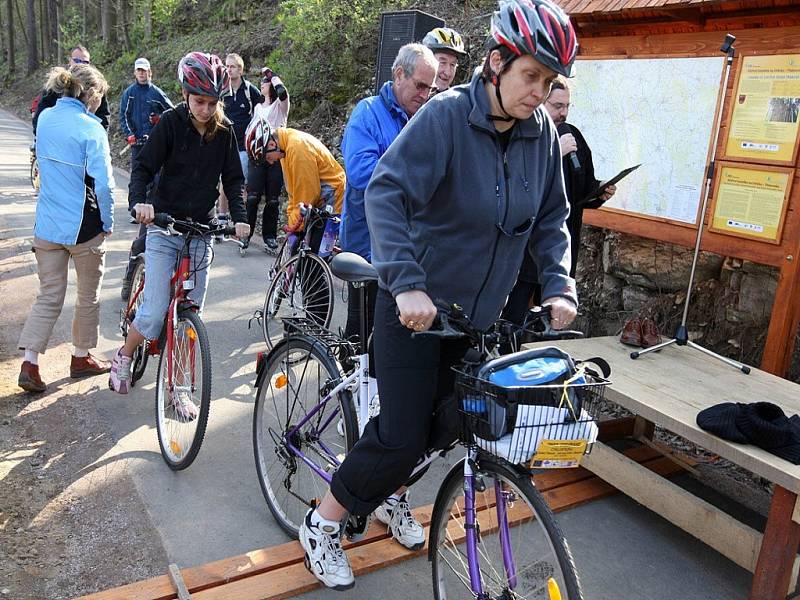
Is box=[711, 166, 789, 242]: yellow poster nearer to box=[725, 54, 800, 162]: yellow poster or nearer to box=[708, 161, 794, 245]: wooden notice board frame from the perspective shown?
box=[708, 161, 794, 245]: wooden notice board frame

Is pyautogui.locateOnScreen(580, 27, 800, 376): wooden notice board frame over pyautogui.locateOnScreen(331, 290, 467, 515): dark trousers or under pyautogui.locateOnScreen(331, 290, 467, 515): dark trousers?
over

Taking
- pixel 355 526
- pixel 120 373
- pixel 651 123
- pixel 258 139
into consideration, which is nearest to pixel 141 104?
pixel 258 139

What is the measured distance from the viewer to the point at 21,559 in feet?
10.2

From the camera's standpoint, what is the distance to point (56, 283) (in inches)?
187

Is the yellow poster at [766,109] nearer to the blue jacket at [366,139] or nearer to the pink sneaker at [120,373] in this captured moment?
the blue jacket at [366,139]

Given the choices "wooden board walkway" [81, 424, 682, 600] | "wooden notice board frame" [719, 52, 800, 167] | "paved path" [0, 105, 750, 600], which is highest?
"wooden notice board frame" [719, 52, 800, 167]

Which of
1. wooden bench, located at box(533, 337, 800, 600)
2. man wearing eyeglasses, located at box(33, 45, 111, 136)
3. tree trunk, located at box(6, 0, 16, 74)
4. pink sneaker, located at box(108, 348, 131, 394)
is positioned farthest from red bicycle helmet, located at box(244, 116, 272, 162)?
tree trunk, located at box(6, 0, 16, 74)

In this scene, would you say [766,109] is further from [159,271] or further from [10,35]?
[10,35]

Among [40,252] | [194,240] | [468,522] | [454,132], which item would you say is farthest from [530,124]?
[40,252]

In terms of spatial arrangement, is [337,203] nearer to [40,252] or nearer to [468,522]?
[40,252]

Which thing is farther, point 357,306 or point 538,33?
point 357,306

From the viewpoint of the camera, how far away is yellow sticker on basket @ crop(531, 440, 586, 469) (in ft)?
6.65

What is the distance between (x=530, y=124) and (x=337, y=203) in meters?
3.67

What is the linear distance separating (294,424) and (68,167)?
8.09 feet
